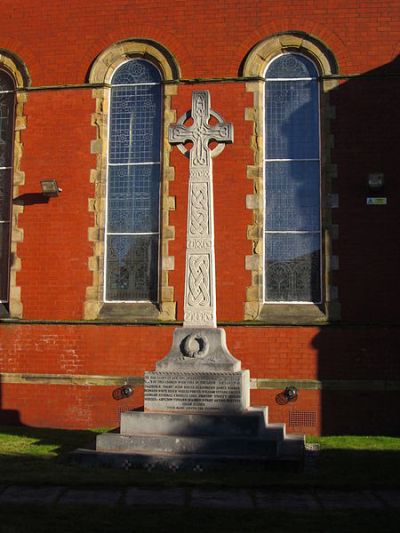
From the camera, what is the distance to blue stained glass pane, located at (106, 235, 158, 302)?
13312 mm

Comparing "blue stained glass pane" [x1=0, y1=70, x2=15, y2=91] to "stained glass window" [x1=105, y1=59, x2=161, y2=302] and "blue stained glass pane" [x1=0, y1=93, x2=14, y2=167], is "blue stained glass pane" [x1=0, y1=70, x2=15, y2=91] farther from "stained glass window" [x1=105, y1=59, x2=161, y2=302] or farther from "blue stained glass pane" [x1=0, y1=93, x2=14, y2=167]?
"stained glass window" [x1=105, y1=59, x2=161, y2=302]

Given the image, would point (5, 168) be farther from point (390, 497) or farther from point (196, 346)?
point (390, 497)

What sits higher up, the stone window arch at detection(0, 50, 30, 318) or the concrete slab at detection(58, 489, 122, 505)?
the stone window arch at detection(0, 50, 30, 318)

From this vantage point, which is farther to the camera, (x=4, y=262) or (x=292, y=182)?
(x=4, y=262)

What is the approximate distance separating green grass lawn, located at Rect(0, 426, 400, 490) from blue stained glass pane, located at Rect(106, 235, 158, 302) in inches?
140

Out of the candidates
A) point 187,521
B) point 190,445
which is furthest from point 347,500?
point 190,445

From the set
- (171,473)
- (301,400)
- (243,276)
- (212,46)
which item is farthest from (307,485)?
(212,46)

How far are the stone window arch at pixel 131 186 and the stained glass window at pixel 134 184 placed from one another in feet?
0.06

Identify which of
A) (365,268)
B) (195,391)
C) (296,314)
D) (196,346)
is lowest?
(195,391)

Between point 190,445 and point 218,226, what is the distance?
5443 mm

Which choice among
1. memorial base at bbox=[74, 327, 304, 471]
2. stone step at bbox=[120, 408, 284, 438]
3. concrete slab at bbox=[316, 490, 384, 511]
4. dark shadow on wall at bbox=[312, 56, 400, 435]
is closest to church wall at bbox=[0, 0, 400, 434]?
dark shadow on wall at bbox=[312, 56, 400, 435]

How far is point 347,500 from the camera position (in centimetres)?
661

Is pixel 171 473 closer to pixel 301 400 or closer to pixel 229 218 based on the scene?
pixel 301 400

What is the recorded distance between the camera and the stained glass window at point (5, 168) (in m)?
13.7
